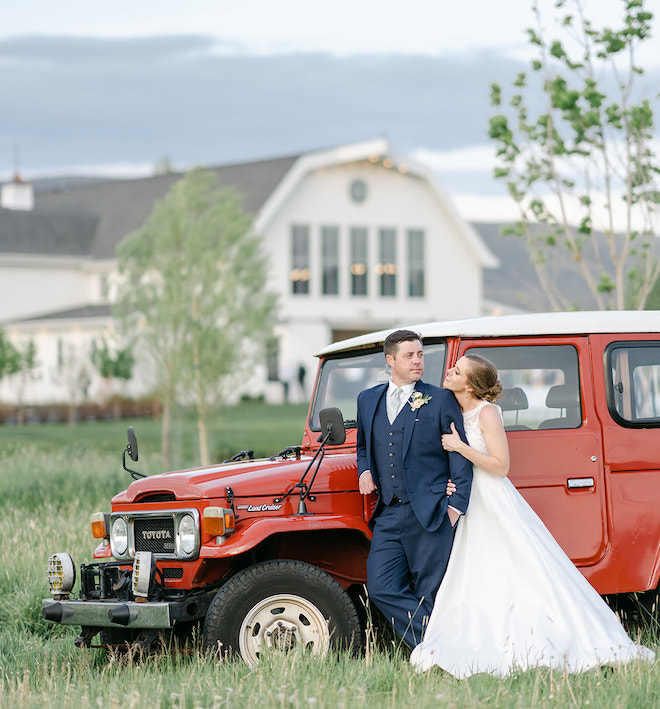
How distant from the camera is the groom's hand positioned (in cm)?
649

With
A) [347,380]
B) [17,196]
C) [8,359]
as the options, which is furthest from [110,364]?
[347,380]

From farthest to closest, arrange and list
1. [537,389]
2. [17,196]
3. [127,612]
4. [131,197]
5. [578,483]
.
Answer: [17,196] → [131,197] → [537,389] → [578,483] → [127,612]

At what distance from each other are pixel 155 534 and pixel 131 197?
137ft

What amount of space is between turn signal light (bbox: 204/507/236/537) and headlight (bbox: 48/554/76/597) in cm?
90

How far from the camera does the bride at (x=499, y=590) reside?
20.5ft

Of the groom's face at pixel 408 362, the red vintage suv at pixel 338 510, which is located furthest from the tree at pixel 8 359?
the groom's face at pixel 408 362

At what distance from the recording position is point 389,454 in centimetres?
657

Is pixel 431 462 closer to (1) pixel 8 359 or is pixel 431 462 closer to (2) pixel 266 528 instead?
(2) pixel 266 528

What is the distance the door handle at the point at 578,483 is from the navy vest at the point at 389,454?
1015 millimetres

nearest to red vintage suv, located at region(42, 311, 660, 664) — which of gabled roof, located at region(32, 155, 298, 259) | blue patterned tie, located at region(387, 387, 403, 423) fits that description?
blue patterned tie, located at region(387, 387, 403, 423)

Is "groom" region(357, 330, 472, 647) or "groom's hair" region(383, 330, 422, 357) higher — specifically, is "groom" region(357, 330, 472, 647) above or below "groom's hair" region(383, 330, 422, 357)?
below

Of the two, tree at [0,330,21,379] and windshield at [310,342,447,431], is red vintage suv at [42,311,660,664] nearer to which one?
windshield at [310,342,447,431]

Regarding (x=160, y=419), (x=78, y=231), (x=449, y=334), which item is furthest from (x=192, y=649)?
(x=78, y=231)

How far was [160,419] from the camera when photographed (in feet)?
120
